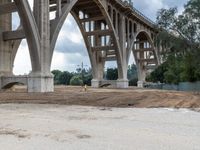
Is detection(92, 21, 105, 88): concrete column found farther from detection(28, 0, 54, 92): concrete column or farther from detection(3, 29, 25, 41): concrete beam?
detection(28, 0, 54, 92): concrete column

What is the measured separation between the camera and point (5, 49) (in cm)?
4216

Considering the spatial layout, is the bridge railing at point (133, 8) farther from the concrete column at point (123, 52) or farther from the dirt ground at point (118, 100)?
the dirt ground at point (118, 100)

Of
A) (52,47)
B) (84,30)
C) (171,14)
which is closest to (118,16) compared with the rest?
(84,30)

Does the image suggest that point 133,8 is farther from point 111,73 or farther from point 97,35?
point 111,73

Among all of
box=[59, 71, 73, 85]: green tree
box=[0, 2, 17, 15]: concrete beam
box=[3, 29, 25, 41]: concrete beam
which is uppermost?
box=[0, 2, 17, 15]: concrete beam

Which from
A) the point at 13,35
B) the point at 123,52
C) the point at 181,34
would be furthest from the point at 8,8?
the point at 123,52

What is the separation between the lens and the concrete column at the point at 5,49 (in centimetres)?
4134

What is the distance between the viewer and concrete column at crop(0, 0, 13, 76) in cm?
4134

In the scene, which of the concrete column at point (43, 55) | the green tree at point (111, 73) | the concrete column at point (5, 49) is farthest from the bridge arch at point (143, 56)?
the concrete column at point (43, 55)

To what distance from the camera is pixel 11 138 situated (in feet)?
A: 31.3

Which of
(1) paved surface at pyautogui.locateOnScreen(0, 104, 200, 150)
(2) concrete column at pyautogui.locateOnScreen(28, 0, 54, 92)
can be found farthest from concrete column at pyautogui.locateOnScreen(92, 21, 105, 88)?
(1) paved surface at pyautogui.locateOnScreen(0, 104, 200, 150)

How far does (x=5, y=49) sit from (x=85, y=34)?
26661mm

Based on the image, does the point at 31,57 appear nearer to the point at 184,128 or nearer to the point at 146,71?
the point at 184,128

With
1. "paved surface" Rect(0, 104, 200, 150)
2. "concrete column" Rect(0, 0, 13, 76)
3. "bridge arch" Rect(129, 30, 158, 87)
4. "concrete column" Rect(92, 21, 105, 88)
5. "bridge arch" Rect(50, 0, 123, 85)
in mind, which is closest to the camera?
"paved surface" Rect(0, 104, 200, 150)
